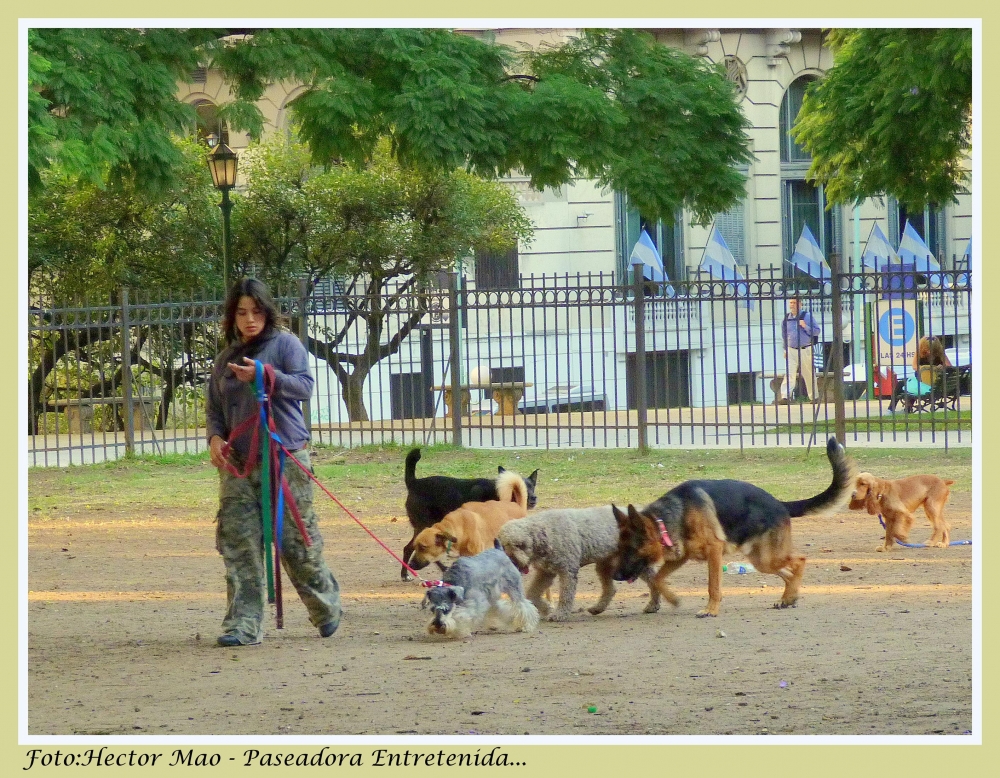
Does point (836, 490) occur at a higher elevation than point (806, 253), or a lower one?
lower

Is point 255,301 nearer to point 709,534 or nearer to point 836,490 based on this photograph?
point 709,534

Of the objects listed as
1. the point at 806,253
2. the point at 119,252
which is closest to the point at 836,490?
the point at 119,252

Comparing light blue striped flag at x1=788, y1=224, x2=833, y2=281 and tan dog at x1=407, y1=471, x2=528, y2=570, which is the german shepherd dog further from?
light blue striped flag at x1=788, y1=224, x2=833, y2=281

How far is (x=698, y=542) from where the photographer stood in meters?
7.88

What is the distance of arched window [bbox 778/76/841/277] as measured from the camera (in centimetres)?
3011

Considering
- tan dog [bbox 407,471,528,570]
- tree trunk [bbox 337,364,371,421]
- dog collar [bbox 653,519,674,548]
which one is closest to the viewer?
dog collar [bbox 653,519,674,548]

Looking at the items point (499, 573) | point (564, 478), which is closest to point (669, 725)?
point (499, 573)

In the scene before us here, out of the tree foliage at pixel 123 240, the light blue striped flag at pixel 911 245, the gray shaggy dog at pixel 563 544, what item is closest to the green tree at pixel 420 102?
Result: the gray shaggy dog at pixel 563 544

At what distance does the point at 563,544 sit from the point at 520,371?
758 inches

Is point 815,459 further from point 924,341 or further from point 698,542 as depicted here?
point 698,542

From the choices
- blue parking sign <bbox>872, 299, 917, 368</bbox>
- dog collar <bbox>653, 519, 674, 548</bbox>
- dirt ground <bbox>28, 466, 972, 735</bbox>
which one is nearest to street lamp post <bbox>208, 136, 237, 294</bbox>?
blue parking sign <bbox>872, 299, 917, 368</bbox>

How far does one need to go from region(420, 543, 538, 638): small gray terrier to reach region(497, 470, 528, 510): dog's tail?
1.24 m

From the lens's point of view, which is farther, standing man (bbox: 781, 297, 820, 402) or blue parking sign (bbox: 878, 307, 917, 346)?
standing man (bbox: 781, 297, 820, 402)

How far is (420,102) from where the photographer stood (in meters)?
11.4
